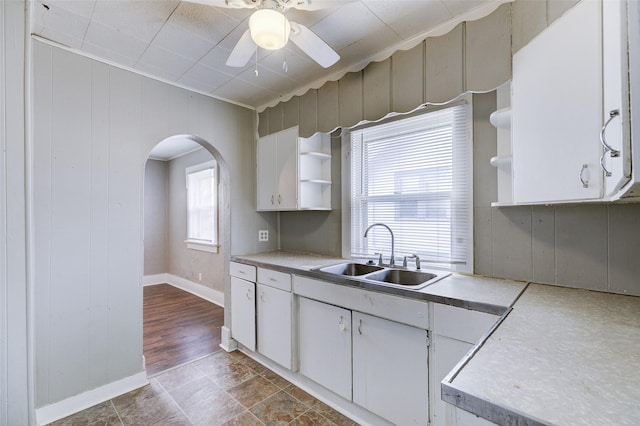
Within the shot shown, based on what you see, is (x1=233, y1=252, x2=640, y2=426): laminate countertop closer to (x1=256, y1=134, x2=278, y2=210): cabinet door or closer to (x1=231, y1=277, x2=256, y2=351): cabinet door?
(x1=231, y1=277, x2=256, y2=351): cabinet door

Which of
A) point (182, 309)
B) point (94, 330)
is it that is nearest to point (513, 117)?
point (94, 330)

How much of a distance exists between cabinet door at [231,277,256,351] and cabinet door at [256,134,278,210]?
79cm

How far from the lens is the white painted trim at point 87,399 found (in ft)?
6.14

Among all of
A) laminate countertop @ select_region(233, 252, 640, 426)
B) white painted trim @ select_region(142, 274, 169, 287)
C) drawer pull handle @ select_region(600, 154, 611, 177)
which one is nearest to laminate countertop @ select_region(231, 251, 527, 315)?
laminate countertop @ select_region(233, 252, 640, 426)

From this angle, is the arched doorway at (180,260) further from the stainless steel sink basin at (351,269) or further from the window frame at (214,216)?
the stainless steel sink basin at (351,269)

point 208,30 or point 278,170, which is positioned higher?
point 208,30

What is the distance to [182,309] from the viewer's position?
4.04 metres

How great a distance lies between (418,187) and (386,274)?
69 centimetres

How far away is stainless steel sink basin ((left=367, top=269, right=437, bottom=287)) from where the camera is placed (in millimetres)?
1986

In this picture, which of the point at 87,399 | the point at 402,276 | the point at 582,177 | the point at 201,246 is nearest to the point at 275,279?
the point at 402,276

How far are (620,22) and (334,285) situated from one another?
169 centimetres

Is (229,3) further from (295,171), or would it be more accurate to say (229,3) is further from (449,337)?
(449,337)

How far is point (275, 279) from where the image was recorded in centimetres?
233

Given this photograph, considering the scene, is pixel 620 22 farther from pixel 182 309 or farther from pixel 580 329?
pixel 182 309
